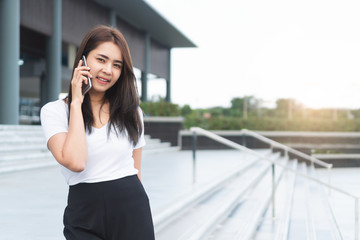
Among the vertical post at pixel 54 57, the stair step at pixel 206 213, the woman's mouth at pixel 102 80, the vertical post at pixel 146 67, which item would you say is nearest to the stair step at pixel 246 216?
the stair step at pixel 206 213

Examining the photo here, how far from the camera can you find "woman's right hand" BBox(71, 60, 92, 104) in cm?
134

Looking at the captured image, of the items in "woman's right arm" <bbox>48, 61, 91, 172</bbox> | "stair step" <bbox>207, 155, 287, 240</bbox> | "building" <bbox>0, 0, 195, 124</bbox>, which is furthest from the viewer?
"building" <bbox>0, 0, 195, 124</bbox>

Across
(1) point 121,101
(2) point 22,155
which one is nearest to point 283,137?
(2) point 22,155

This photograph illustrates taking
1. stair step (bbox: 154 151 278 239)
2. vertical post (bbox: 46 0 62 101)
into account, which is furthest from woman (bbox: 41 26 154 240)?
vertical post (bbox: 46 0 62 101)

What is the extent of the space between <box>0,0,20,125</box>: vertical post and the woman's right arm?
896 centimetres

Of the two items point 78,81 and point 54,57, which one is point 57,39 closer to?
point 54,57

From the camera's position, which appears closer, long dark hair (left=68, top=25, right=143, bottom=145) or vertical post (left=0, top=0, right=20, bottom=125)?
long dark hair (left=68, top=25, right=143, bottom=145)

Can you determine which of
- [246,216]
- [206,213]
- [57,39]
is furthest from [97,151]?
[57,39]

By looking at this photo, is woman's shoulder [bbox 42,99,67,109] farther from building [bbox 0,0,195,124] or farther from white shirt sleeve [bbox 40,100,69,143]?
building [bbox 0,0,195,124]

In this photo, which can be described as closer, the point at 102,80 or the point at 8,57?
the point at 102,80

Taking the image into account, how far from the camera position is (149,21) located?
18.6 metres

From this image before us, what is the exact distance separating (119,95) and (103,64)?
0.14 meters

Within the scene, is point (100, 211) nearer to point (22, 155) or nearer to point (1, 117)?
point (22, 155)

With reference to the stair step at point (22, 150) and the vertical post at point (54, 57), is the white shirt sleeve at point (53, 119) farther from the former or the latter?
the vertical post at point (54, 57)
